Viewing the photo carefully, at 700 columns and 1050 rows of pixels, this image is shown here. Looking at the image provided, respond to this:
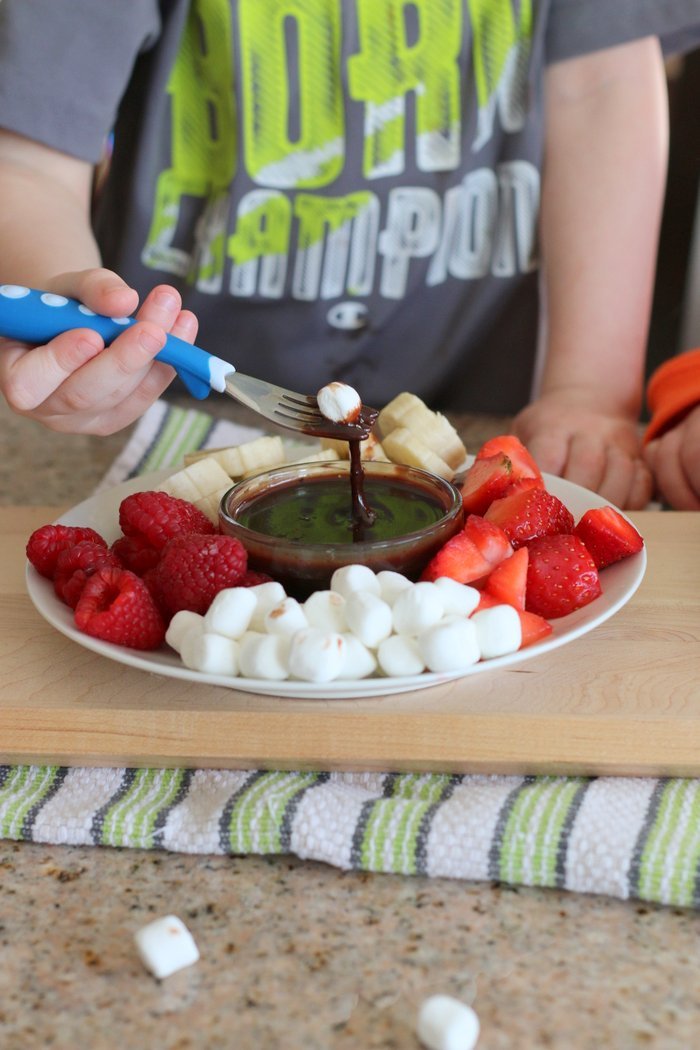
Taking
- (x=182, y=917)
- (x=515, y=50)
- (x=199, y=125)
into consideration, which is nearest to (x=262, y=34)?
(x=199, y=125)

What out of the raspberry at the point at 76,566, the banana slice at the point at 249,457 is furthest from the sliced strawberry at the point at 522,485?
the raspberry at the point at 76,566

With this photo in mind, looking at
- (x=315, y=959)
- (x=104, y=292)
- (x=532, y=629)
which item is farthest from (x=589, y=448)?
(x=315, y=959)

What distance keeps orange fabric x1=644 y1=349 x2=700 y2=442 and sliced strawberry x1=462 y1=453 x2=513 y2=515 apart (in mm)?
443

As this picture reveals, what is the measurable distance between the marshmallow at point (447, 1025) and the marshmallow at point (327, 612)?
1.06 feet

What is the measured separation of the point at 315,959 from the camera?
70 centimetres

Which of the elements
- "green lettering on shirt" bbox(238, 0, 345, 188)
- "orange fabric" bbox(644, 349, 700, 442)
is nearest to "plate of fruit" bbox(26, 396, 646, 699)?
"orange fabric" bbox(644, 349, 700, 442)

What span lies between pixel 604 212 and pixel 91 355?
44.3 inches

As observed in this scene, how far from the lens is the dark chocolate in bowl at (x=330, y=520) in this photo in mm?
987

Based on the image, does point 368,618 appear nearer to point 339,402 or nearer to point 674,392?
point 339,402

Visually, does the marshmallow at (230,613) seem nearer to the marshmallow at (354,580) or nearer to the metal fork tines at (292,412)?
the marshmallow at (354,580)

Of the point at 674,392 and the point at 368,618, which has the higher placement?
the point at 674,392

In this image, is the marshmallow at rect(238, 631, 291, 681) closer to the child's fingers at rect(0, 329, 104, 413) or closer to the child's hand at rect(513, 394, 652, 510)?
the child's fingers at rect(0, 329, 104, 413)

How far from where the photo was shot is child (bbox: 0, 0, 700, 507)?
63.2 inches

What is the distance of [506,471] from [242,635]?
40 centimetres
